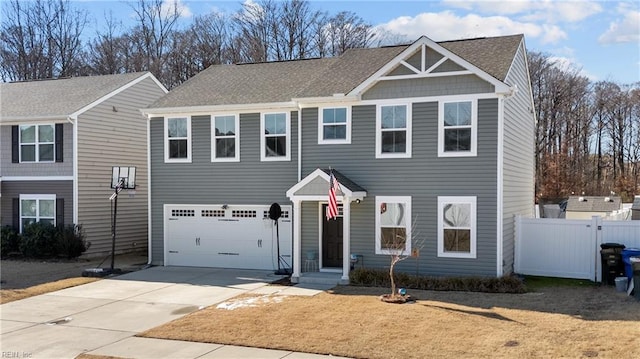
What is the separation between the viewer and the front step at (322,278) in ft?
53.0

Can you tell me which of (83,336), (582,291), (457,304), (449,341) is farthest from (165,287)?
(582,291)

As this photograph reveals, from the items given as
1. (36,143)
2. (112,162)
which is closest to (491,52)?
(112,162)

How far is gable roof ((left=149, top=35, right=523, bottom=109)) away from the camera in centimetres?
1742

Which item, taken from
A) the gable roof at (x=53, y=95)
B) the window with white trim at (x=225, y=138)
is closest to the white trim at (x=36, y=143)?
the gable roof at (x=53, y=95)

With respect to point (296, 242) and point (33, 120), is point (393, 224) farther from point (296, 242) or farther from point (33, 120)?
point (33, 120)

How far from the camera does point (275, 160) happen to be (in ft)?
60.5

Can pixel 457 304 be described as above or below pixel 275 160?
below

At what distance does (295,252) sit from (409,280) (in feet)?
11.3

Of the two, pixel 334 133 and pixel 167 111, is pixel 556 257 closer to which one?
pixel 334 133

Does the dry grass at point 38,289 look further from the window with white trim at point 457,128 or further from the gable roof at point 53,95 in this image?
the window with white trim at point 457,128

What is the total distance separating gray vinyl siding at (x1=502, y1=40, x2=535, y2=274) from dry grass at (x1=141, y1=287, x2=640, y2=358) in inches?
112

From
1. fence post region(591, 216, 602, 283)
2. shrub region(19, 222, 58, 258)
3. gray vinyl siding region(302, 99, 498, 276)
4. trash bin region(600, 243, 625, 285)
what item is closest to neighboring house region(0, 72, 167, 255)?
shrub region(19, 222, 58, 258)

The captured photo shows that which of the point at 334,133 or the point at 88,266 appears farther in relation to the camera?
the point at 88,266

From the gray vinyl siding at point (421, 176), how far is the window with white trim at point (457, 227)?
0.45ft
